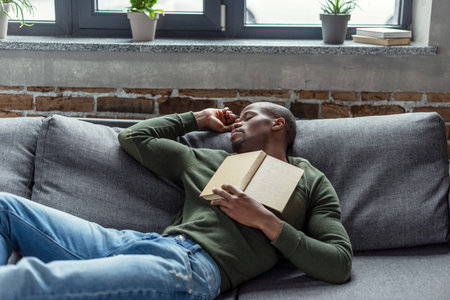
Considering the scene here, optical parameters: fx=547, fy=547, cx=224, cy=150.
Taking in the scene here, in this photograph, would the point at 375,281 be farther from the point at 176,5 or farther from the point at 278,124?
the point at 176,5

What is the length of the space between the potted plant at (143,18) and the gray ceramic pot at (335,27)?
0.76 m

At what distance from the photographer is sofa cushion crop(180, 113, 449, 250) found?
6.00 ft

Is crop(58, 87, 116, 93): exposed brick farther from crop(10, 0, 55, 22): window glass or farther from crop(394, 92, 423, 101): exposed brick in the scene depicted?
crop(394, 92, 423, 101): exposed brick

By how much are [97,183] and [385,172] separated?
99 cm

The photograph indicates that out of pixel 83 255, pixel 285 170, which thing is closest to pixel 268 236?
pixel 285 170

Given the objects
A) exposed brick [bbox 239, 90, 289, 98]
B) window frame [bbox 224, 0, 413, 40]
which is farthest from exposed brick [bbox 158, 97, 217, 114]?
window frame [bbox 224, 0, 413, 40]

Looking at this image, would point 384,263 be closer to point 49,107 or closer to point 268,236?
point 268,236

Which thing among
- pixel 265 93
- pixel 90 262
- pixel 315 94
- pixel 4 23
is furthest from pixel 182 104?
pixel 90 262

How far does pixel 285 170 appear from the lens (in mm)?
1687

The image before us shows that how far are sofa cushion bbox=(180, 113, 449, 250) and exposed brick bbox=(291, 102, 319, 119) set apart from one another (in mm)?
476

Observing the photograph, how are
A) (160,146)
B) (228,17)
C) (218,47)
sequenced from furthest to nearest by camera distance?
(228,17) < (218,47) < (160,146)

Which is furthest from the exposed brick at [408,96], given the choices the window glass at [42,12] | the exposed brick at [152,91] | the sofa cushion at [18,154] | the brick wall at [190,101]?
the window glass at [42,12]

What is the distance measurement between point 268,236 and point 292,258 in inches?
3.7

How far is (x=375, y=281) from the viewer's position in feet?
5.34
